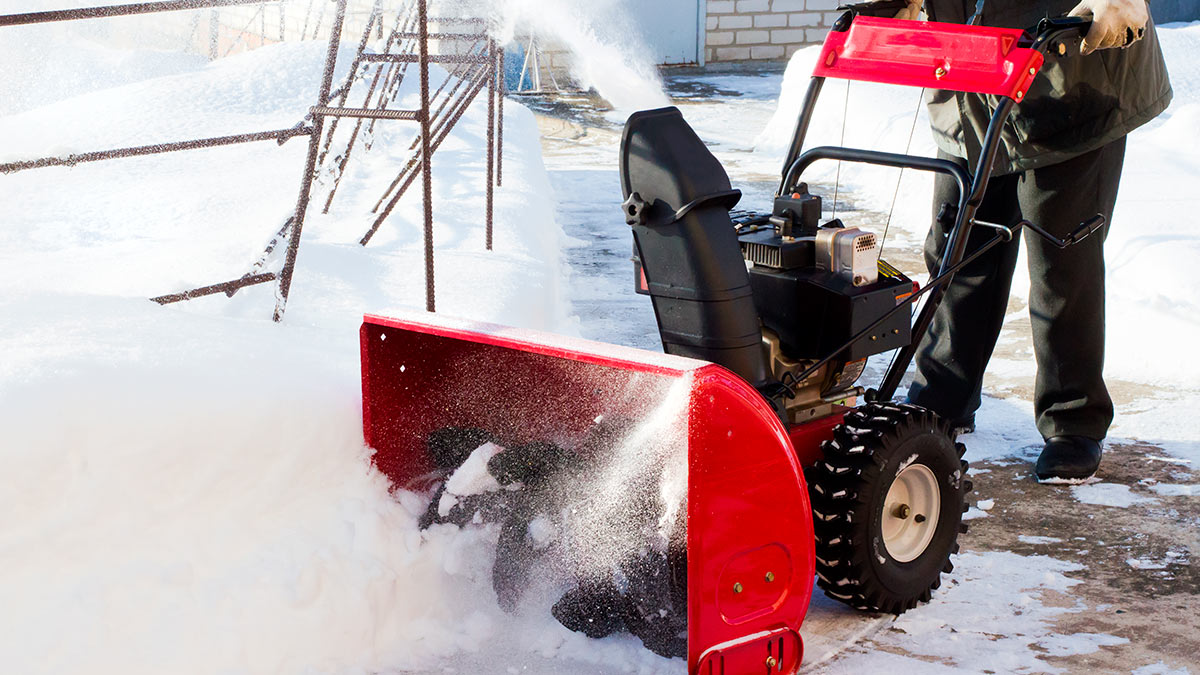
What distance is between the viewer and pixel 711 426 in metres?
1.76

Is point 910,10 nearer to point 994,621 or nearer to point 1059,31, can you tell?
point 1059,31

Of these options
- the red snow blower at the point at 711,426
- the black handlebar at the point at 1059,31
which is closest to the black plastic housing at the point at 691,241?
the red snow blower at the point at 711,426

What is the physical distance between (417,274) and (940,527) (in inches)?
86.8

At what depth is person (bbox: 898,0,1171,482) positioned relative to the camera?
2.77 metres

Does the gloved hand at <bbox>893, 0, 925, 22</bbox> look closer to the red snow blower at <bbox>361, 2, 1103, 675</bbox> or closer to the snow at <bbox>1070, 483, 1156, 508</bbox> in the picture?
the red snow blower at <bbox>361, 2, 1103, 675</bbox>

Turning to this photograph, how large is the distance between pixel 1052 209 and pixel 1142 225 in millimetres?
2147

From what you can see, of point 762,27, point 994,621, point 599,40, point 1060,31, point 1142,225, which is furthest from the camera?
point 599,40

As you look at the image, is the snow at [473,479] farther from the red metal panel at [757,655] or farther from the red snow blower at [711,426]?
the red metal panel at [757,655]

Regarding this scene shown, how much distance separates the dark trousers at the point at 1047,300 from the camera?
9.56 ft

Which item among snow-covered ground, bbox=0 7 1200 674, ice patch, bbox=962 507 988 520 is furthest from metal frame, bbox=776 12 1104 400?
snow-covered ground, bbox=0 7 1200 674

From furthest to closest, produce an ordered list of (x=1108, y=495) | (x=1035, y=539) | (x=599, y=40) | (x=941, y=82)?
(x=599, y=40), (x=1108, y=495), (x=1035, y=539), (x=941, y=82)

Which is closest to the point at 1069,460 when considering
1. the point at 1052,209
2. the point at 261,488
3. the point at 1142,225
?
the point at 1052,209

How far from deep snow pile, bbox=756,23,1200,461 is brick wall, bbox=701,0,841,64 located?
8.79m

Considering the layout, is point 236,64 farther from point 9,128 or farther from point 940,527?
point 940,527
